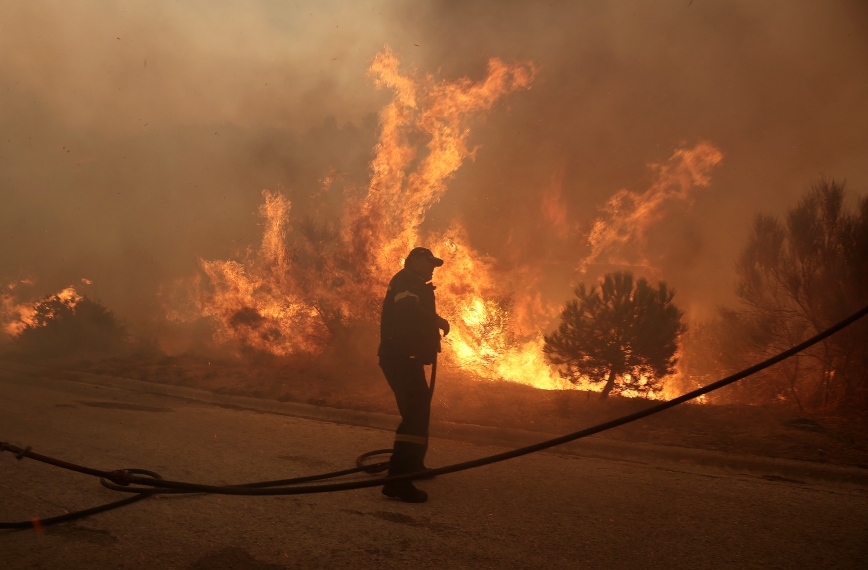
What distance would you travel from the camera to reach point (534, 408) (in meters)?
7.79

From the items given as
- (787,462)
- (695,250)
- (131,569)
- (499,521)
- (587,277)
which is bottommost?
(131,569)

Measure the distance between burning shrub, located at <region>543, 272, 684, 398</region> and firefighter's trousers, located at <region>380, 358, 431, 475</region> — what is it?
4.33m

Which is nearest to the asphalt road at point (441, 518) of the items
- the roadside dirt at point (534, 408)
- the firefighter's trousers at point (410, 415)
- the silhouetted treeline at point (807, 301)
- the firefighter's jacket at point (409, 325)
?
the firefighter's trousers at point (410, 415)

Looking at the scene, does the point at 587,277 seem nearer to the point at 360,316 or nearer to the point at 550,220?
the point at 550,220

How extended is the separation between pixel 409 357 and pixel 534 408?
12.2ft

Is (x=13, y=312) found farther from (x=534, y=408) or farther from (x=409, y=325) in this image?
(x=409, y=325)

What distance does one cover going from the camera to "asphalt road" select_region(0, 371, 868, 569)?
10.7 feet

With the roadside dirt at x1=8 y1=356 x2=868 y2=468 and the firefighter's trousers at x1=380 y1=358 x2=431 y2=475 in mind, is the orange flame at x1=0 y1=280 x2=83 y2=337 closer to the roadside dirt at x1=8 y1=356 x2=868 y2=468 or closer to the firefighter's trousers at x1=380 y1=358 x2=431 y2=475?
the roadside dirt at x1=8 y1=356 x2=868 y2=468

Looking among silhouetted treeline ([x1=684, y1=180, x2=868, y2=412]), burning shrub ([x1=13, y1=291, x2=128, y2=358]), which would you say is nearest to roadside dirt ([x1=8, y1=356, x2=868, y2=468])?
silhouetted treeline ([x1=684, y1=180, x2=868, y2=412])

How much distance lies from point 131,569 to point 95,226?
29296 mm

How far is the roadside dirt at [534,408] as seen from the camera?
18.7 feet

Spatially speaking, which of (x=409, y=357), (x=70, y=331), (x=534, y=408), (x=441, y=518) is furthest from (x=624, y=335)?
(x=70, y=331)

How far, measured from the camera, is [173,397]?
31.2 feet

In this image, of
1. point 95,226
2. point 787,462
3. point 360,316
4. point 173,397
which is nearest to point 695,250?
point 360,316
